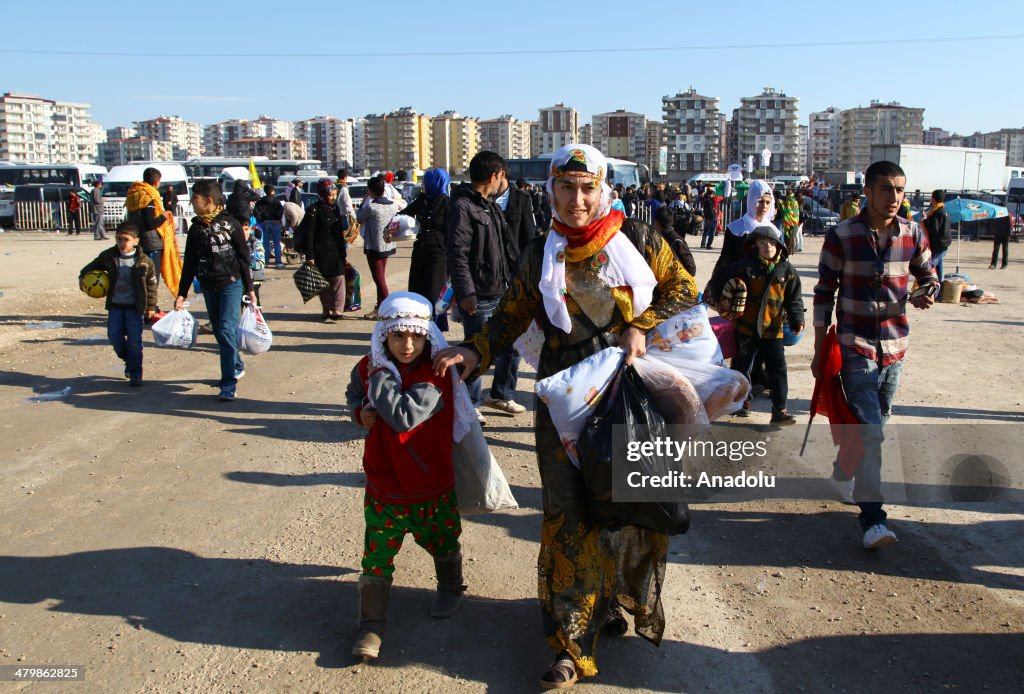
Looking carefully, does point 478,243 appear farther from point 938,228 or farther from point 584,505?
point 938,228

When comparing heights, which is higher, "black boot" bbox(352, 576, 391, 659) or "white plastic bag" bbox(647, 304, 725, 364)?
"white plastic bag" bbox(647, 304, 725, 364)

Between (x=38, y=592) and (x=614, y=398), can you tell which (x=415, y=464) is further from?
(x=38, y=592)

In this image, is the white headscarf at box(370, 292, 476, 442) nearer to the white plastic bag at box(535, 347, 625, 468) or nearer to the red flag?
the white plastic bag at box(535, 347, 625, 468)

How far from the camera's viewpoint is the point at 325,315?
1173 cm

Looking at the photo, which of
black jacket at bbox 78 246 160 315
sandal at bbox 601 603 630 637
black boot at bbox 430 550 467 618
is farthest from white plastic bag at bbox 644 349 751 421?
black jacket at bbox 78 246 160 315

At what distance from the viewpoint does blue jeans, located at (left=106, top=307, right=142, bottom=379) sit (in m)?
7.93

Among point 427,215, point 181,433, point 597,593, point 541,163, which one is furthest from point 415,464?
point 541,163

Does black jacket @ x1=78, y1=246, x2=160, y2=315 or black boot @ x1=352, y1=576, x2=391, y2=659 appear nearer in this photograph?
black boot @ x1=352, y1=576, x2=391, y2=659

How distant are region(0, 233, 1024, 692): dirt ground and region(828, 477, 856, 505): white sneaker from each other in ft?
0.34

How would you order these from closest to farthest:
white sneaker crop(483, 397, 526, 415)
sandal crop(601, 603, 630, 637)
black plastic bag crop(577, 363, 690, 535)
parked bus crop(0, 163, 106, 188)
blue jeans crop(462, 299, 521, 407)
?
1. black plastic bag crop(577, 363, 690, 535)
2. sandal crop(601, 603, 630, 637)
3. blue jeans crop(462, 299, 521, 407)
4. white sneaker crop(483, 397, 526, 415)
5. parked bus crop(0, 163, 106, 188)

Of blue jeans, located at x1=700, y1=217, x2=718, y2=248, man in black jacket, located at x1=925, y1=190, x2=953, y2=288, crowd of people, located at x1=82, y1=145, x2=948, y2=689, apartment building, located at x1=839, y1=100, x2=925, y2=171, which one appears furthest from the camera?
apartment building, located at x1=839, y1=100, x2=925, y2=171

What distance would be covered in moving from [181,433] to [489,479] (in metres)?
3.74

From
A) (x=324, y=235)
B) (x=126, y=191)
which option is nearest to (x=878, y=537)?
(x=324, y=235)

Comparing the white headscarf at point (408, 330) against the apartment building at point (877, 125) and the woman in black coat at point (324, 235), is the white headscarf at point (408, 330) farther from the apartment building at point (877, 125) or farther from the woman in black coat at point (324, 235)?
the apartment building at point (877, 125)
